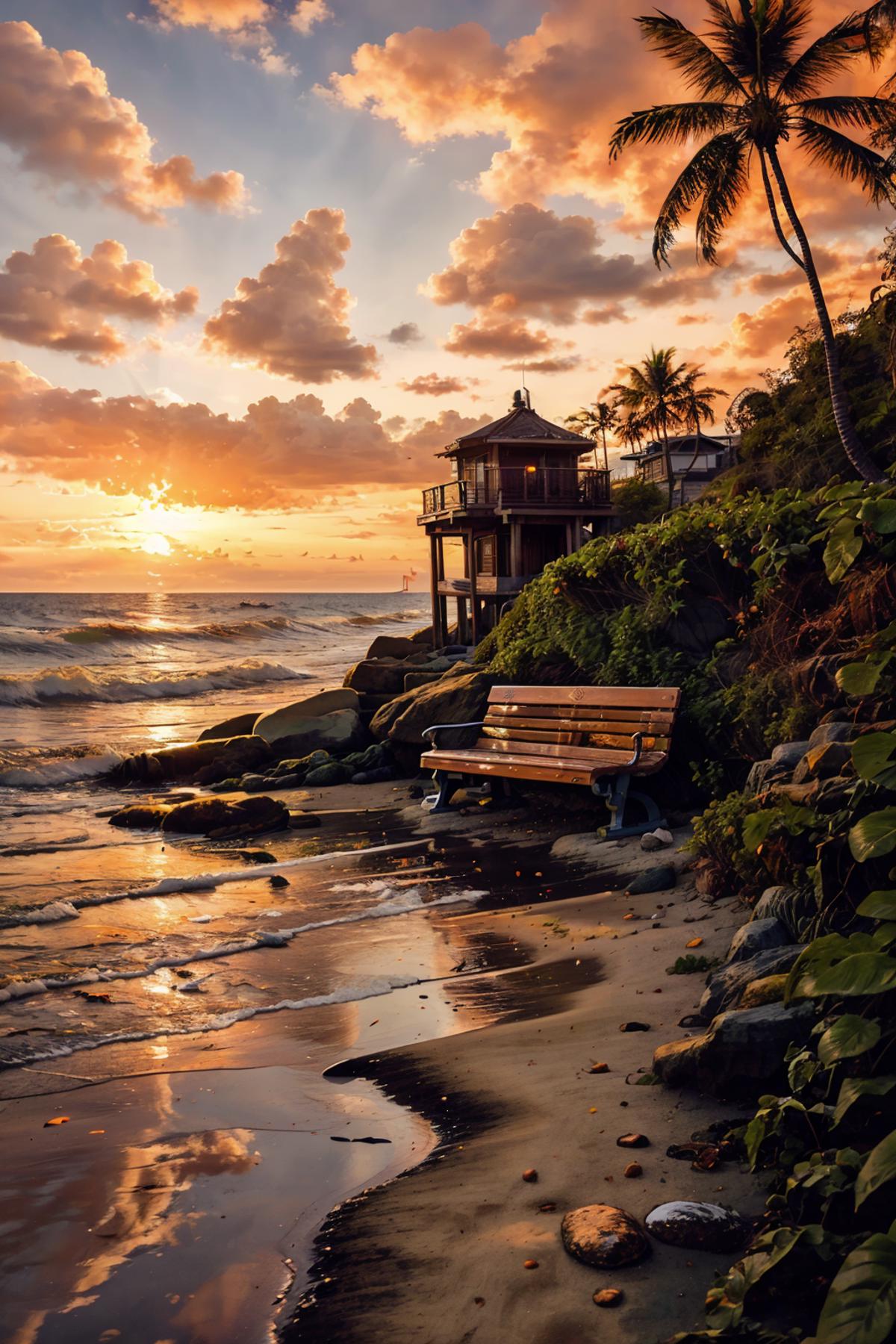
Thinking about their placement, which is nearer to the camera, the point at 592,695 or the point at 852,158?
the point at 592,695

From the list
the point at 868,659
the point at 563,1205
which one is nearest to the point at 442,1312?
the point at 563,1205

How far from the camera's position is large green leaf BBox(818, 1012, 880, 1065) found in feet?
8.34

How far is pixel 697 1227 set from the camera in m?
2.75

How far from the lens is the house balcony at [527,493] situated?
28.2 meters

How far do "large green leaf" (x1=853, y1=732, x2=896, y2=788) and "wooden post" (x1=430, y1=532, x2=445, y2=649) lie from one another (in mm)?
29271

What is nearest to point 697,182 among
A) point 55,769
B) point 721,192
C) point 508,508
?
point 721,192

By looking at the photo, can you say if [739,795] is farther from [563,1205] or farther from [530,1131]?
[563,1205]

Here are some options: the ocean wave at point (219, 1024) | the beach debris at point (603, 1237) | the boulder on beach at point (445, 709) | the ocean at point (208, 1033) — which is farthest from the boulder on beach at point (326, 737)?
the beach debris at point (603, 1237)

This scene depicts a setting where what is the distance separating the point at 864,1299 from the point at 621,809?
6.34 m

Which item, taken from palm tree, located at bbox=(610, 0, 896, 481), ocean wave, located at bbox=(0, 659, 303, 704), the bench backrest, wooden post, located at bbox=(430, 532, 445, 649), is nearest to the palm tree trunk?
palm tree, located at bbox=(610, 0, 896, 481)

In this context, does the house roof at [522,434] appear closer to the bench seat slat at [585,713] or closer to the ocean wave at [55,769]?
the ocean wave at [55,769]

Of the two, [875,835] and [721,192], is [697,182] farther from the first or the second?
[875,835]

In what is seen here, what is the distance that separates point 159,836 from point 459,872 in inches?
178

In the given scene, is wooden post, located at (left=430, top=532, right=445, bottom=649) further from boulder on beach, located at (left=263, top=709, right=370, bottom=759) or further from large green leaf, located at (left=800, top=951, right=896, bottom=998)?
large green leaf, located at (left=800, top=951, right=896, bottom=998)
